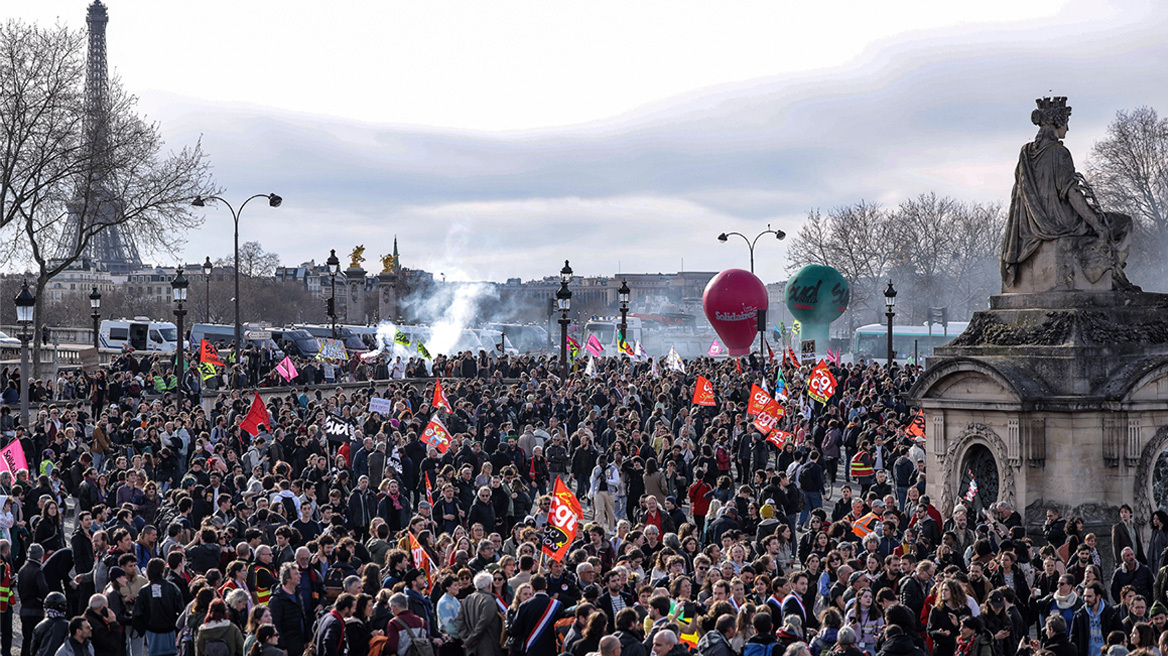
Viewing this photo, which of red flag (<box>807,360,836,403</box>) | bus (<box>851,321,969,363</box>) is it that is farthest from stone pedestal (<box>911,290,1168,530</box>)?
bus (<box>851,321,969,363</box>)

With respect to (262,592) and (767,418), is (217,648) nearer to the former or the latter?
(262,592)

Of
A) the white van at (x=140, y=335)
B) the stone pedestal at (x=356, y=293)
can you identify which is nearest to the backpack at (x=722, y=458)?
the white van at (x=140, y=335)

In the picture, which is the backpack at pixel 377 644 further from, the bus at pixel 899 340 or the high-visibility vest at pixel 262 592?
the bus at pixel 899 340

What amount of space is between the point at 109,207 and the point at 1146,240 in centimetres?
5005

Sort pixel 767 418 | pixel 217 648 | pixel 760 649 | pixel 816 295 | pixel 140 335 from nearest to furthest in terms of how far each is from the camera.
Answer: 1. pixel 760 649
2. pixel 217 648
3. pixel 767 418
4. pixel 140 335
5. pixel 816 295

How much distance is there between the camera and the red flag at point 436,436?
19922mm

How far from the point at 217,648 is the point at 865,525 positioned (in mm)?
7755

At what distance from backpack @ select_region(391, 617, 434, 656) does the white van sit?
48.9 metres

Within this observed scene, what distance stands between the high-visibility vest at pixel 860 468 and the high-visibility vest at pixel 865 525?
6715mm

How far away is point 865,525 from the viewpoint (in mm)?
14664

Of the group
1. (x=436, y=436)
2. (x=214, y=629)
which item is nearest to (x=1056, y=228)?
(x=436, y=436)

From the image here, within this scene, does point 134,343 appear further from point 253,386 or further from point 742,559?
point 742,559

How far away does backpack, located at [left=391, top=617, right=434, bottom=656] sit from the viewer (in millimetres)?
9836

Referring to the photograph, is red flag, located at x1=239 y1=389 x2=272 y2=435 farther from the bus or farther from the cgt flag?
the bus
